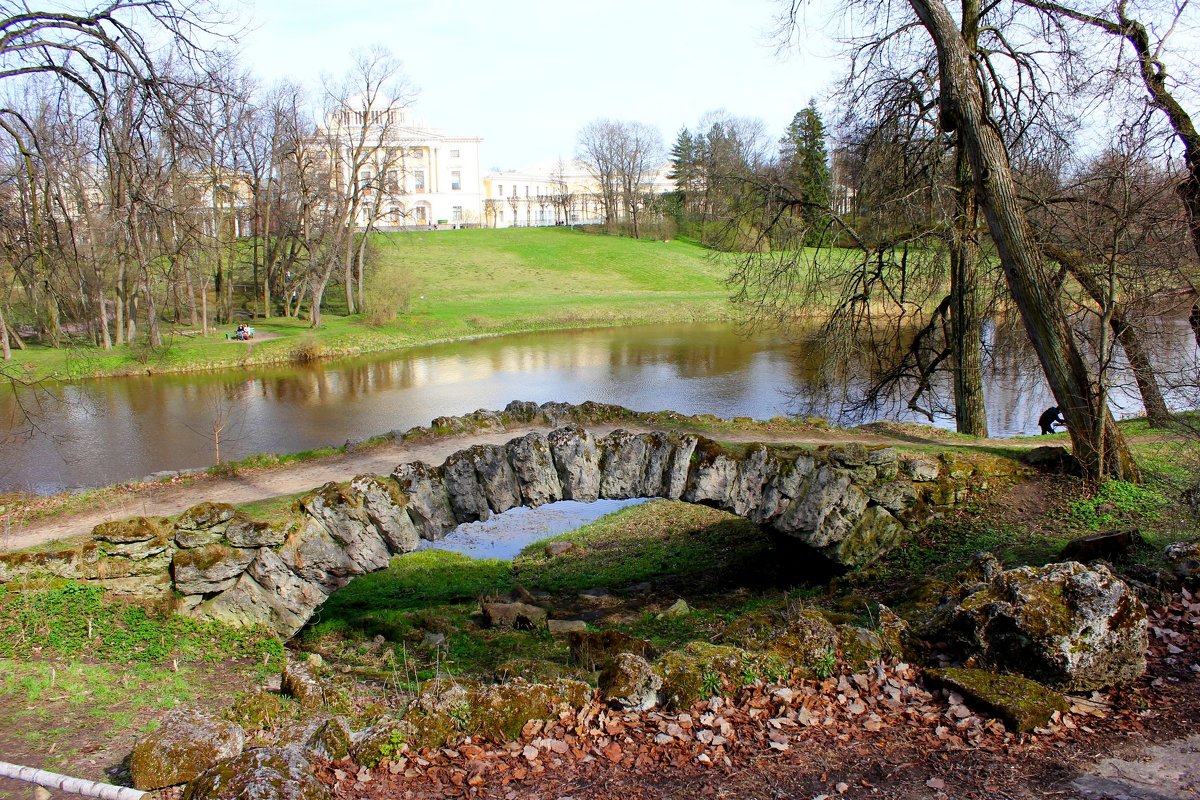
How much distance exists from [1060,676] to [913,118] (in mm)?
→ 11435

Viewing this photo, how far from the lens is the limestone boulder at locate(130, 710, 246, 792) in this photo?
15.8 ft

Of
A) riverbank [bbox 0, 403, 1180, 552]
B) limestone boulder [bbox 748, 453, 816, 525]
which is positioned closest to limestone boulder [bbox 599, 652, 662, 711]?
limestone boulder [bbox 748, 453, 816, 525]

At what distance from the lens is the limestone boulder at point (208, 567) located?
8875 millimetres

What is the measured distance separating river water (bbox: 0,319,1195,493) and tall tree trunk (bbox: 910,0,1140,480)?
446 centimetres

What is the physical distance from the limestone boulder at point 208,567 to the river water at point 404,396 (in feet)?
18.6

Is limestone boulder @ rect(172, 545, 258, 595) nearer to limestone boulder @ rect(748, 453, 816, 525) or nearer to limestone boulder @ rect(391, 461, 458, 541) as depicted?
limestone boulder @ rect(391, 461, 458, 541)

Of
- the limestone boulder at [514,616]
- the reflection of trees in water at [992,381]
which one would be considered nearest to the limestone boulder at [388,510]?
the limestone boulder at [514,616]

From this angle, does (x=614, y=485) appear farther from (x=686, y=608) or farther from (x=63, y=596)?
(x=63, y=596)

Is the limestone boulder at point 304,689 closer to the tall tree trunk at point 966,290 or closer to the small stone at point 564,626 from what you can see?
the small stone at point 564,626

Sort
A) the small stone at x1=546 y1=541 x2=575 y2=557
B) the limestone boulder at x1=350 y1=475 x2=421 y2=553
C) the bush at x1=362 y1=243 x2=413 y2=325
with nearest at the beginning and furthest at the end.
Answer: the limestone boulder at x1=350 y1=475 x2=421 y2=553 → the small stone at x1=546 y1=541 x2=575 y2=557 → the bush at x1=362 y1=243 x2=413 y2=325

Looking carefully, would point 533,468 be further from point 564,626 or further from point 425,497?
point 564,626

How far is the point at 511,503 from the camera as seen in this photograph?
10484 millimetres

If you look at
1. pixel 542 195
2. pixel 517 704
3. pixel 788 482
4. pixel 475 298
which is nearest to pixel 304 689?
pixel 517 704

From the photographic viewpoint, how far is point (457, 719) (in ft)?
17.4
